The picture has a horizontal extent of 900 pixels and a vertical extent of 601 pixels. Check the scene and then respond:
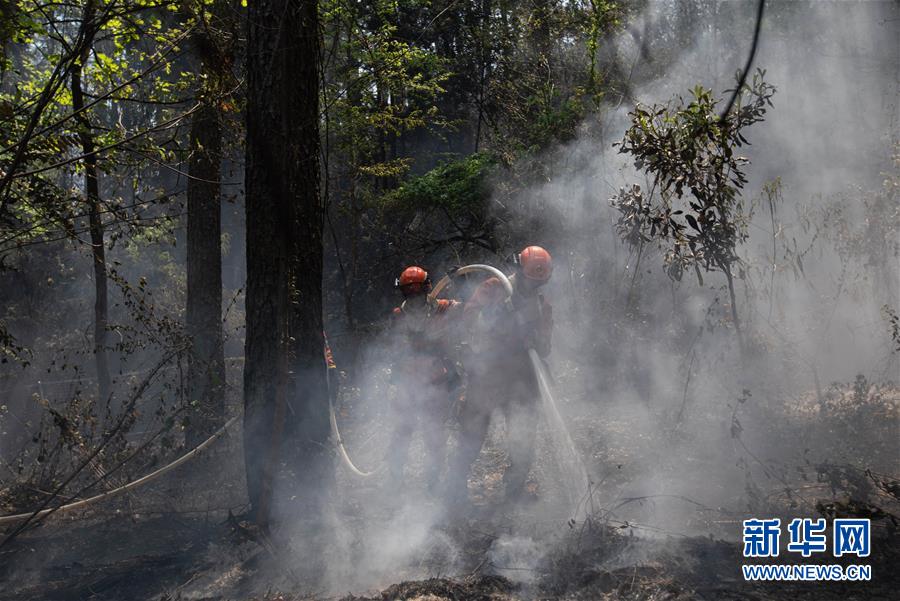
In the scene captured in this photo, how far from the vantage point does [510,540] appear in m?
5.53

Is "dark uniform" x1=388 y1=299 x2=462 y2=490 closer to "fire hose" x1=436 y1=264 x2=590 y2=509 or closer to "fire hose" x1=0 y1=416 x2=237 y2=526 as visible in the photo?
"fire hose" x1=436 y1=264 x2=590 y2=509

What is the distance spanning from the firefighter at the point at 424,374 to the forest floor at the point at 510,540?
1.51 ft

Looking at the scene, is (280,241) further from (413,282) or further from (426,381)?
(426,381)

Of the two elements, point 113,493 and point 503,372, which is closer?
point 113,493

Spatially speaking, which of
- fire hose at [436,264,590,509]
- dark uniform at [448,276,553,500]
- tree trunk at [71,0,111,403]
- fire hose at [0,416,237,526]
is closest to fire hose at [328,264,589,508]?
fire hose at [436,264,590,509]

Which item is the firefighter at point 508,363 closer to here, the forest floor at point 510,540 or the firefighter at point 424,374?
the firefighter at point 424,374

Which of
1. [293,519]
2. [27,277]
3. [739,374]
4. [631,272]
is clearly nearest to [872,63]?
[631,272]

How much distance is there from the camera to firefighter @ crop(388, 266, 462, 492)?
285 inches

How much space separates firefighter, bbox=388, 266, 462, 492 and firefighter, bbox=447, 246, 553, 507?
218 millimetres

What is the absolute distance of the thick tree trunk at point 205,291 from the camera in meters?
8.51

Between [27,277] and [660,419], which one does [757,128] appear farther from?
[27,277]

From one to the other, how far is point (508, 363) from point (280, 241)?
2.73 m

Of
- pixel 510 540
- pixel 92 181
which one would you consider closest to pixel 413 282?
pixel 510 540

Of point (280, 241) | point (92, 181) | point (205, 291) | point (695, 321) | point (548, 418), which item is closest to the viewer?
point (280, 241)
